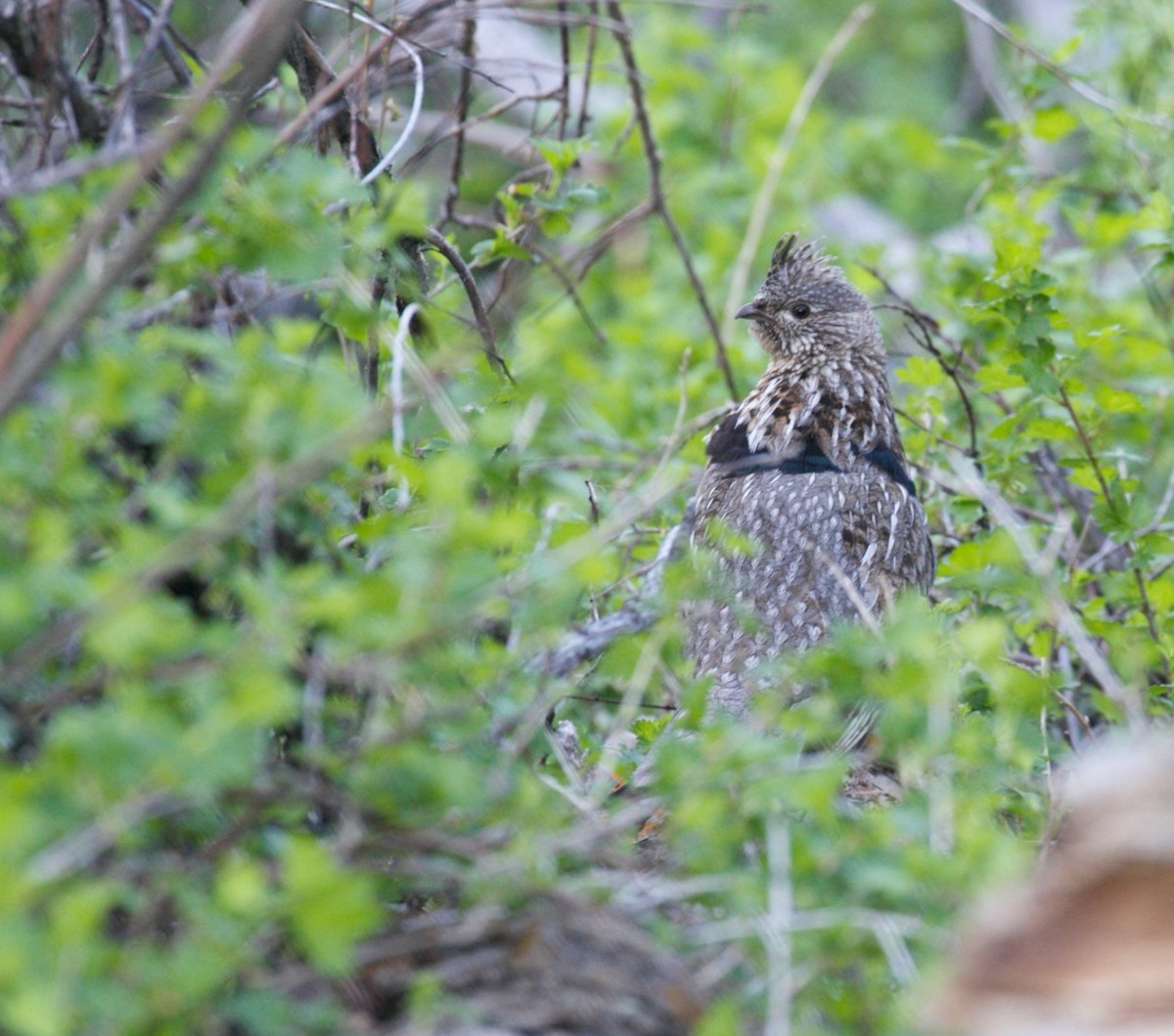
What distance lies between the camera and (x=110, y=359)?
236 cm

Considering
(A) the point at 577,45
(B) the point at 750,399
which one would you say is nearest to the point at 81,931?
(B) the point at 750,399

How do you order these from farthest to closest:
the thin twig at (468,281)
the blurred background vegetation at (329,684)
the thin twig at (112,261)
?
the thin twig at (468,281) < the thin twig at (112,261) < the blurred background vegetation at (329,684)

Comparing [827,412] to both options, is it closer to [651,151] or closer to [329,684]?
[651,151]

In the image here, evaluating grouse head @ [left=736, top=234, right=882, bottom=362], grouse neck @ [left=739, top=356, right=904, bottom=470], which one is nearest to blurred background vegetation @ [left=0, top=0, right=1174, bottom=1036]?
grouse neck @ [left=739, top=356, right=904, bottom=470]

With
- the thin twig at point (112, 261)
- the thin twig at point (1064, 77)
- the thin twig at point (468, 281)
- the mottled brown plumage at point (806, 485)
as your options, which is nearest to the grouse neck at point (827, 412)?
the mottled brown plumage at point (806, 485)

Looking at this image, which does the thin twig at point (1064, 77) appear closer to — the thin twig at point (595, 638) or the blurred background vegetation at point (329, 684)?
the blurred background vegetation at point (329, 684)

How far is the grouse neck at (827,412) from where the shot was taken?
16.6ft

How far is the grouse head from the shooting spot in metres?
5.41

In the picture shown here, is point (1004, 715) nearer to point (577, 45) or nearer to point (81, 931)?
point (81, 931)

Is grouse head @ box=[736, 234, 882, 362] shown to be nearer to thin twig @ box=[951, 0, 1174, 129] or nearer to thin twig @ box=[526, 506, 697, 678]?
thin twig @ box=[951, 0, 1174, 129]

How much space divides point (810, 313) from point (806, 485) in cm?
88

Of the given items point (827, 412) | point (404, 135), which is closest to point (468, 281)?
point (404, 135)

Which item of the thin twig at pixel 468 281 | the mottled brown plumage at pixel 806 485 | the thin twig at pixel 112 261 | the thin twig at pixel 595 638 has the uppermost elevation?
the thin twig at pixel 112 261

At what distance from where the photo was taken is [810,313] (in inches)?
216
